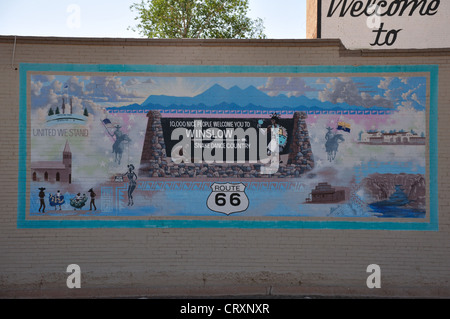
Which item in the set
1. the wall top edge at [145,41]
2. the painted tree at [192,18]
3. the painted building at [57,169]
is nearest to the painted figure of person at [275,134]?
the wall top edge at [145,41]

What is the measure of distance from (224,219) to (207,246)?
21.9 inches

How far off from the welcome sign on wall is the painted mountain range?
369cm

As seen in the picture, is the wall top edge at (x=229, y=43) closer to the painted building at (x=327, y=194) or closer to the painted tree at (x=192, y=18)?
the painted building at (x=327, y=194)

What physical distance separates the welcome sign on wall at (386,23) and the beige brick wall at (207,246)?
324cm

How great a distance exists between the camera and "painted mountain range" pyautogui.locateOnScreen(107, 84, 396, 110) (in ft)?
26.5

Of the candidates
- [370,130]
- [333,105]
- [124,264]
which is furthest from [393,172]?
[124,264]

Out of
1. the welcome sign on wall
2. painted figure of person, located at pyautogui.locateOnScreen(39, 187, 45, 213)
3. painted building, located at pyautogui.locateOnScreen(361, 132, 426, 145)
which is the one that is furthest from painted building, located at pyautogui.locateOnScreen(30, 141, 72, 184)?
the welcome sign on wall

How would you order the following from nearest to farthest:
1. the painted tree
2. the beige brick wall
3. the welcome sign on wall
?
the beige brick wall → the welcome sign on wall → the painted tree

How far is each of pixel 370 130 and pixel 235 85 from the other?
2497mm

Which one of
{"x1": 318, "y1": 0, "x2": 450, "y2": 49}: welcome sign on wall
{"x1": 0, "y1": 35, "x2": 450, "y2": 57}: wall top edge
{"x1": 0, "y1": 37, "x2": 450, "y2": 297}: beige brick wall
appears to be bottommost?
{"x1": 0, "y1": 37, "x2": 450, "y2": 297}: beige brick wall

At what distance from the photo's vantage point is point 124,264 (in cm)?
800

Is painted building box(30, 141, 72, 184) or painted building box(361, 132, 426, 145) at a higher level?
painted building box(361, 132, 426, 145)

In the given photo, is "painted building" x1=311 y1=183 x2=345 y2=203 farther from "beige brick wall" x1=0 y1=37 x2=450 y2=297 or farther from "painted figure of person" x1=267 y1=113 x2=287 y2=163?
"painted figure of person" x1=267 y1=113 x2=287 y2=163

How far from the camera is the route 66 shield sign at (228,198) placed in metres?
8.07
